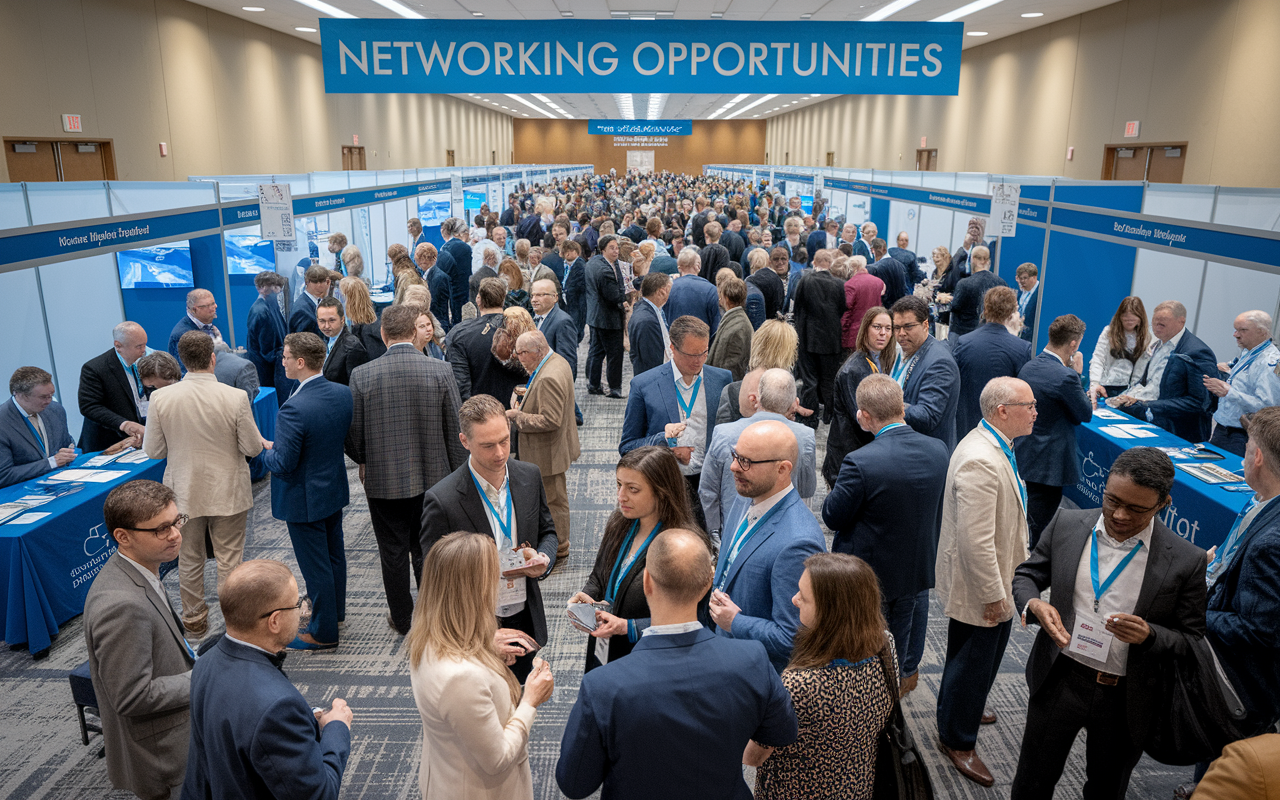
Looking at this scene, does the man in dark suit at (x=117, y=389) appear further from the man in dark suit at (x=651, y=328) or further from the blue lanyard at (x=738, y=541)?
the blue lanyard at (x=738, y=541)

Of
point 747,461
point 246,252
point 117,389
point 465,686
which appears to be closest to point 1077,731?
point 747,461

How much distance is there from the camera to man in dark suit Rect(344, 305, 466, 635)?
385 cm

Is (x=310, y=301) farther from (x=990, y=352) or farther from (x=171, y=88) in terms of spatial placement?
(x=171, y=88)

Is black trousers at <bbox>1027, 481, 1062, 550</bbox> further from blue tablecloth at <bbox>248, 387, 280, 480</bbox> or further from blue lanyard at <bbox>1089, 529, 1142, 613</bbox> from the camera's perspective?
blue tablecloth at <bbox>248, 387, 280, 480</bbox>

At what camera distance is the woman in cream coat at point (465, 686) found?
6.09 ft

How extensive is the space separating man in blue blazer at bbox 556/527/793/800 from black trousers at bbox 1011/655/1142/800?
1.23m

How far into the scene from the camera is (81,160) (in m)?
10.8

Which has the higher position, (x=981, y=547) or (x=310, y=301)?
(x=310, y=301)

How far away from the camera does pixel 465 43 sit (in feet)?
20.8

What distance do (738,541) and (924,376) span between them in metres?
2.10

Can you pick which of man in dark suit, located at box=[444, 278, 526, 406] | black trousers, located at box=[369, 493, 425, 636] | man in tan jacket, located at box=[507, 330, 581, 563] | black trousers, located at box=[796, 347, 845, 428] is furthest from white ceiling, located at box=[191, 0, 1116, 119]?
black trousers, located at box=[369, 493, 425, 636]

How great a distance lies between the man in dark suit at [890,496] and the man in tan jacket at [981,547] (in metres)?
0.09

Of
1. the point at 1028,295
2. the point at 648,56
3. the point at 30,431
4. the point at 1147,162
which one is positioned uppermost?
the point at 648,56

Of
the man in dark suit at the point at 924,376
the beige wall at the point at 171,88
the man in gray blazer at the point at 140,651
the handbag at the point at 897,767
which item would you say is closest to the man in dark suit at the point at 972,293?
the man in dark suit at the point at 924,376
